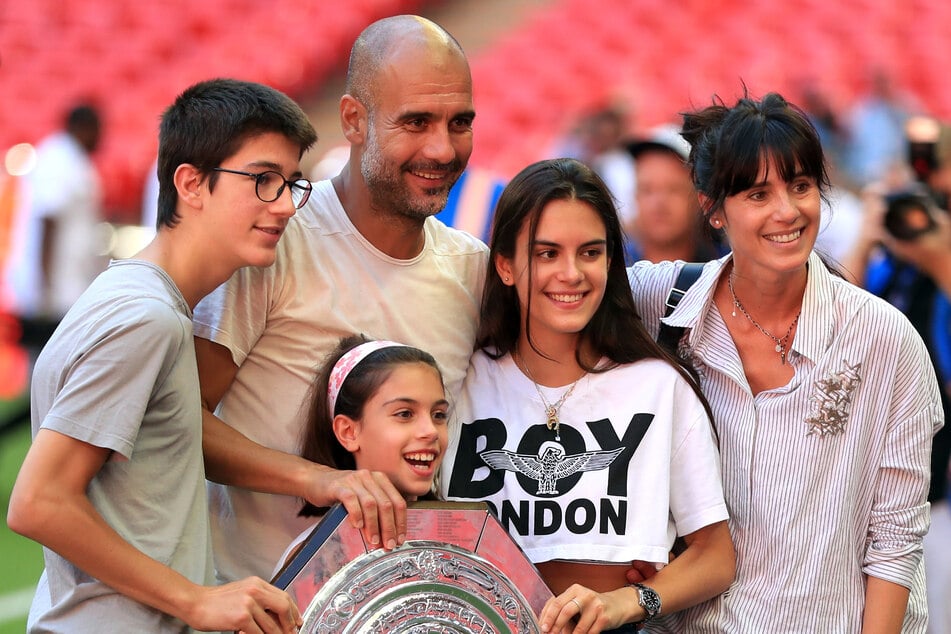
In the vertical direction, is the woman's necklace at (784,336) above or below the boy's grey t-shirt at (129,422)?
above

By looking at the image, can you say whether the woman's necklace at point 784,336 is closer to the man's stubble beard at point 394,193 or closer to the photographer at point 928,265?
the man's stubble beard at point 394,193

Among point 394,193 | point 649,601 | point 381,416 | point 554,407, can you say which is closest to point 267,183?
point 394,193

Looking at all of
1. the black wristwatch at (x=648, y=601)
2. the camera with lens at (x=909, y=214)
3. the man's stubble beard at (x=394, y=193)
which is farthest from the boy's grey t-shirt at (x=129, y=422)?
the camera with lens at (x=909, y=214)

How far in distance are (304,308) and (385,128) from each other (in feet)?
1.49

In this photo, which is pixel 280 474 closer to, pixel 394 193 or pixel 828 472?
pixel 394 193

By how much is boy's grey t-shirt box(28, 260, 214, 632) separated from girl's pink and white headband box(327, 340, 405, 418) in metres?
0.35

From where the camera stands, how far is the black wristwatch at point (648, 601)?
2451 mm

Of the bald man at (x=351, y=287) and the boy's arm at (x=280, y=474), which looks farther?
the bald man at (x=351, y=287)

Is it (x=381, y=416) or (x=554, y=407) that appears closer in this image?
(x=381, y=416)

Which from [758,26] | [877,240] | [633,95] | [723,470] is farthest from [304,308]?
[758,26]

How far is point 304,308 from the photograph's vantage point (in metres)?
2.68

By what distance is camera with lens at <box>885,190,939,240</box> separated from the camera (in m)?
3.80

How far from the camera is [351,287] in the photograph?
274 cm

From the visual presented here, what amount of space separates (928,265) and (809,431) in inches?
58.7
